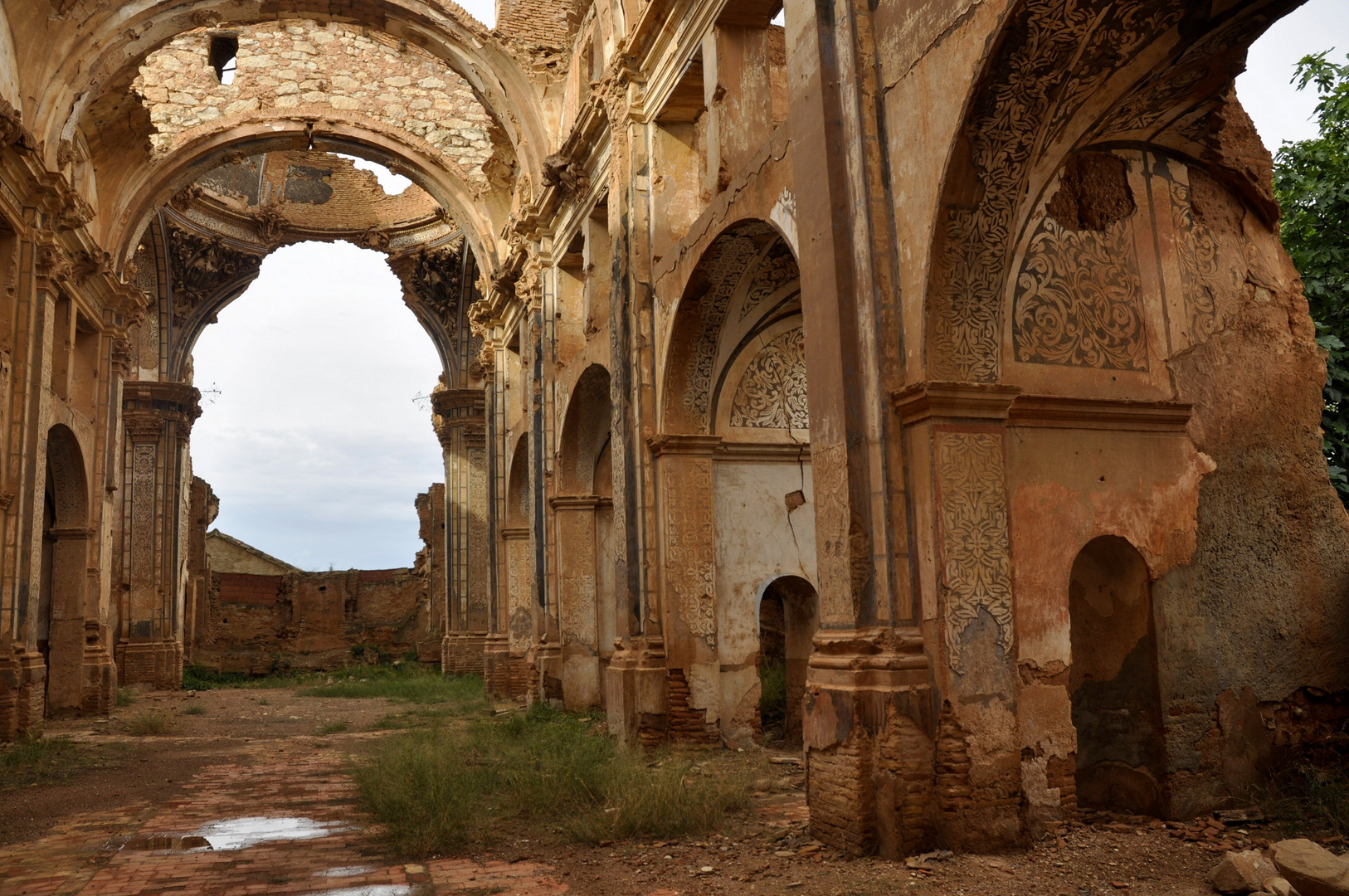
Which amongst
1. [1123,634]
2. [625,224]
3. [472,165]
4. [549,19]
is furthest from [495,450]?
[1123,634]

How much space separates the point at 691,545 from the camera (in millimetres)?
10016

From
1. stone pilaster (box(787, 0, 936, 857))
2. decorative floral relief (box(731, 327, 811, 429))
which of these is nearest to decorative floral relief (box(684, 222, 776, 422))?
decorative floral relief (box(731, 327, 811, 429))

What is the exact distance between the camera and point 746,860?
567 centimetres

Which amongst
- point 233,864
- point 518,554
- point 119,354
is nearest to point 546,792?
point 233,864

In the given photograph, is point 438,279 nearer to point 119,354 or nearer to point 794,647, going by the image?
point 119,354

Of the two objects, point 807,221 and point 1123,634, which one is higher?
point 807,221

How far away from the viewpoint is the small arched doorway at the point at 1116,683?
20.9 feet

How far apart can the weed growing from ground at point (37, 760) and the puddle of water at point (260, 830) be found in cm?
303

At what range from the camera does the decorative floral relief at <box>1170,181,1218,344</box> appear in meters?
6.90

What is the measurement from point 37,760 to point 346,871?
628 cm

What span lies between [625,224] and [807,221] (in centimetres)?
471

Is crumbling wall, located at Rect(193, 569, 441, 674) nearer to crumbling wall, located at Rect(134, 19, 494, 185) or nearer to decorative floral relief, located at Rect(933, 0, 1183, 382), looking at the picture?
crumbling wall, located at Rect(134, 19, 494, 185)

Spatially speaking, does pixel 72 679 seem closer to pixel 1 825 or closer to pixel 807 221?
pixel 1 825

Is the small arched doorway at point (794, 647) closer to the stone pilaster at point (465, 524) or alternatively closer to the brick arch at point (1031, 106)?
the brick arch at point (1031, 106)
